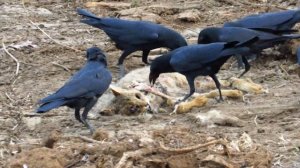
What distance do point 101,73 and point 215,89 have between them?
1585mm

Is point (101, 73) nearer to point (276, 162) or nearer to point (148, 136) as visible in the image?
point (148, 136)

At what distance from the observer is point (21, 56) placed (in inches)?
403

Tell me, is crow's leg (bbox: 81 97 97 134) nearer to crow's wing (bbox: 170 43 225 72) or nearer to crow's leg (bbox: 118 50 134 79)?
crow's wing (bbox: 170 43 225 72)

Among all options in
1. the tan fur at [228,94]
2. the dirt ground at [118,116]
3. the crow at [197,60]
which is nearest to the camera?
the dirt ground at [118,116]

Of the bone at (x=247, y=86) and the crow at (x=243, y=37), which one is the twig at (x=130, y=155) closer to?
the bone at (x=247, y=86)

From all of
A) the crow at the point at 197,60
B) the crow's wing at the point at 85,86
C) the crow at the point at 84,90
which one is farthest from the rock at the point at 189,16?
the crow's wing at the point at 85,86

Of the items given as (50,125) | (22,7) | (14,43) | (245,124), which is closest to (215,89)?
(245,124)

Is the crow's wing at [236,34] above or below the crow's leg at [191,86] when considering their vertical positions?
above

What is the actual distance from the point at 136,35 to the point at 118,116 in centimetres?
171

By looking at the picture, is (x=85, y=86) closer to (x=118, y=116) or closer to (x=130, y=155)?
(x=118, y=116)

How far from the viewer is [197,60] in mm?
8164

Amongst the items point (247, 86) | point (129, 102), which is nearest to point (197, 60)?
point (247, 86)

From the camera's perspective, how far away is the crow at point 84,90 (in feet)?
22.9

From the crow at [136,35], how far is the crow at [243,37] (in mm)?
350
